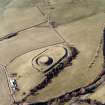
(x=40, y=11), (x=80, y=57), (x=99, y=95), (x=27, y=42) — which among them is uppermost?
(x=40, y=11)

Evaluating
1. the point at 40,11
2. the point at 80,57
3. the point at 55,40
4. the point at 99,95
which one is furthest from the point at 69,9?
the point at 99,95

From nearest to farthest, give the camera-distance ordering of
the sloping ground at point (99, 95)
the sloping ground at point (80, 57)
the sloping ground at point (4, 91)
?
the sloping ground at point (99, 95)
the sloping ground at point (4, 91)
the sloping ground at point (80, 57)

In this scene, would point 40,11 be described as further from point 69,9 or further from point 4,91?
point 4,91

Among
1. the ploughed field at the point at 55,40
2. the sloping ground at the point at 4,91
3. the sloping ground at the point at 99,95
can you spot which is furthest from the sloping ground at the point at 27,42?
the sloping ground at the point at 99,95

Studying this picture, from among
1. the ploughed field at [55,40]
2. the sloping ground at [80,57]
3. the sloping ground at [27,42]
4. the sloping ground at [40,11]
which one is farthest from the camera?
the sloping ground at [40,11]

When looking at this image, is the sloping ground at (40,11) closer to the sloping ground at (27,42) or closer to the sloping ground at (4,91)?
the sloping ground at (27,42)

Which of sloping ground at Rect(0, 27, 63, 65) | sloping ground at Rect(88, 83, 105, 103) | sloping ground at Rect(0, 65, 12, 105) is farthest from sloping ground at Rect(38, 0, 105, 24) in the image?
sloping ground at Rect(88, 83, 105, 103)

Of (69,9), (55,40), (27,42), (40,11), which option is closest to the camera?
(55,40)

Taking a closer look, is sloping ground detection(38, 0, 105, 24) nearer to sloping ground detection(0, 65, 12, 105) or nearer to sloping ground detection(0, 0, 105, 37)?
sloping ground detection(0, 0, 105, 37)

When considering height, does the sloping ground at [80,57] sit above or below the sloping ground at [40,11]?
below

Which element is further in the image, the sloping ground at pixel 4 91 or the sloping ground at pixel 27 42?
the sloping ground at pixel 27 42
